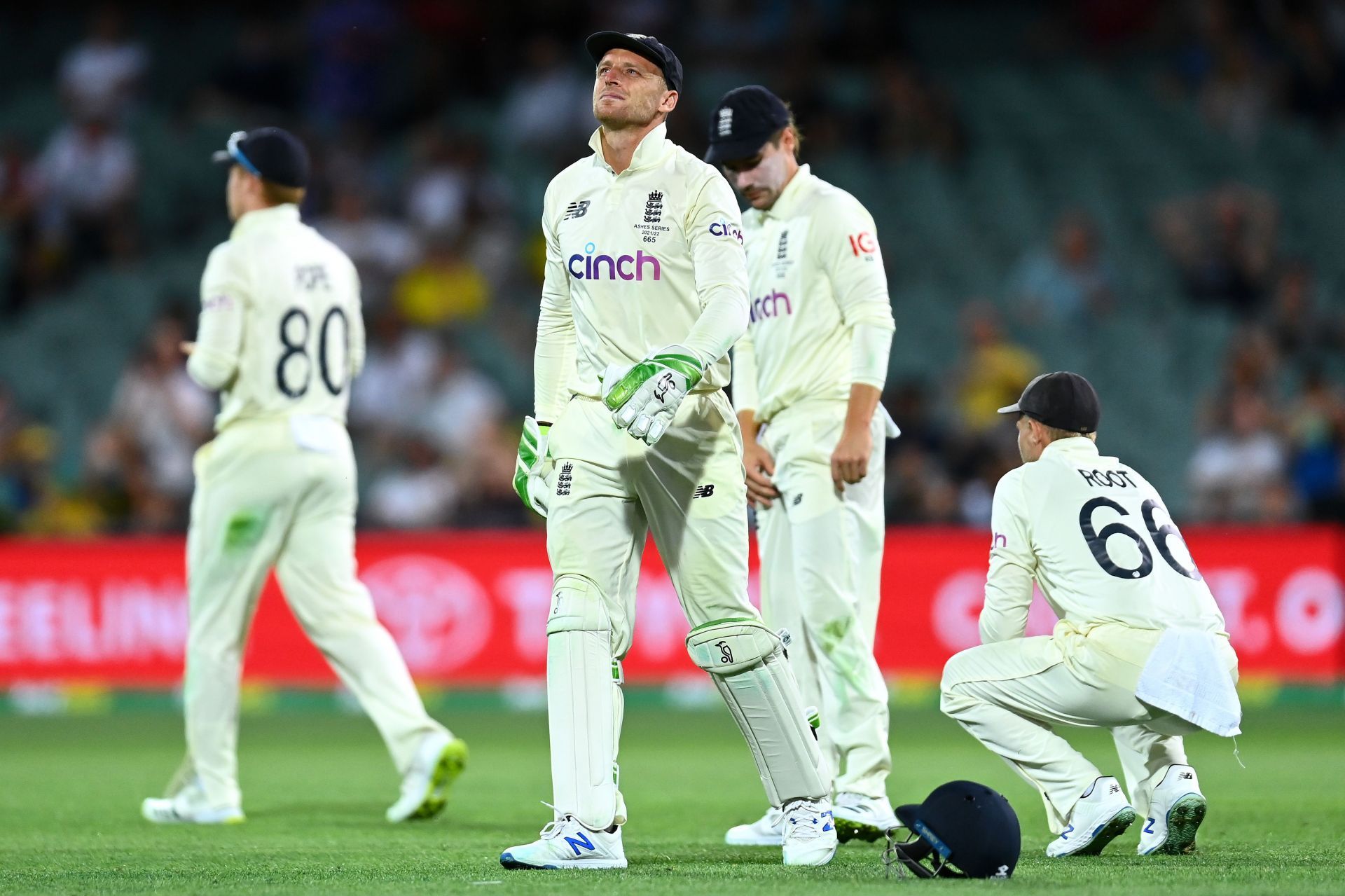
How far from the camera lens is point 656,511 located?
5.39 meters

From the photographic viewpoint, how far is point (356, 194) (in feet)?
54.2

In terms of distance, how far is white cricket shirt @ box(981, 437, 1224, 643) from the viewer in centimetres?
549

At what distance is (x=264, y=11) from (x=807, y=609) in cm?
1551

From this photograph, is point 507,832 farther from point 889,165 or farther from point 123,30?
point 123,30

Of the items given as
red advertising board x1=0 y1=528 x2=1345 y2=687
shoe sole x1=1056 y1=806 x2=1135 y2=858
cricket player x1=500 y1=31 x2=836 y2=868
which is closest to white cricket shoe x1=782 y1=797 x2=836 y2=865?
cricket player x1=500 y1=31 x2=836 y2=868

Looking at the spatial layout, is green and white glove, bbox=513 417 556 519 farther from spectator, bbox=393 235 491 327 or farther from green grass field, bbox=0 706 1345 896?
spectator, bbox=393 235 491 327

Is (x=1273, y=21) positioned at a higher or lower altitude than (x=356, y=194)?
higher

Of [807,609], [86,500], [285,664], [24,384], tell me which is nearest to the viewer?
[807,609]

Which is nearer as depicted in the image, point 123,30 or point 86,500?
point 86,500

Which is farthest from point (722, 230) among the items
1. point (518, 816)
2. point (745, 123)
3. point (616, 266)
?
point (518, 816)

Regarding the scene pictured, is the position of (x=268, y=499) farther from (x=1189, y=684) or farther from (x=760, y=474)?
(x=1189, y=684)

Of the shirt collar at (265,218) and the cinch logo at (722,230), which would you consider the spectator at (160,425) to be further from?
the cinch logo at (722,230)

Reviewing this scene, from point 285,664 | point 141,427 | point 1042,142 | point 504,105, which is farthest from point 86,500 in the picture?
point 1042,142

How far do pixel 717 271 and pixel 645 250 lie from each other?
26 centimetres
